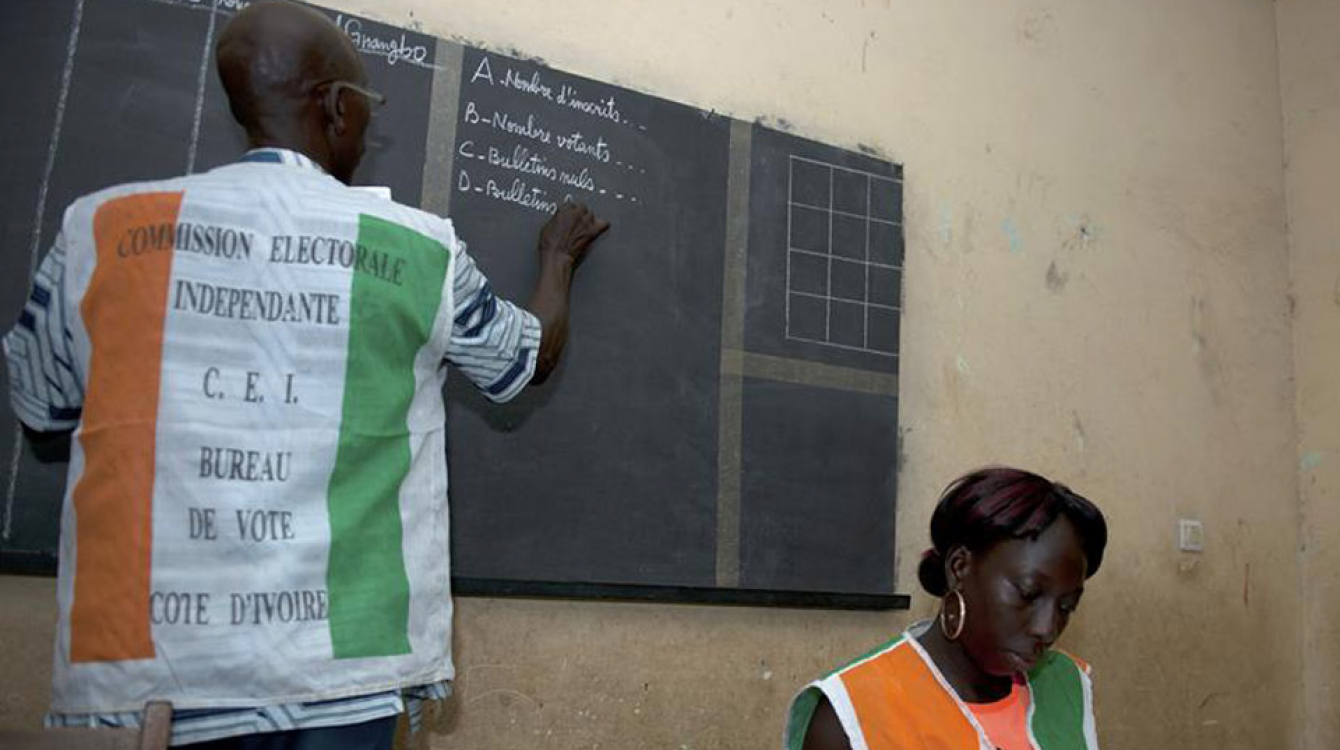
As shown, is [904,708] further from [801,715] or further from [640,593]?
[640,593]

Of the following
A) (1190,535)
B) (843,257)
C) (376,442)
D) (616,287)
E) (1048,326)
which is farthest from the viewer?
(1190,535)

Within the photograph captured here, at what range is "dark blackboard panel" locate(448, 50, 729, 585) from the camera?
7.66ft

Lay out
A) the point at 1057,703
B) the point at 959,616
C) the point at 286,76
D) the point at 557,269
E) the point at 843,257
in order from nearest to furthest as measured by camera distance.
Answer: the point at 286,76
the point at 959,616
the point at 1057,703
the point at 557,269
the point at 843,257

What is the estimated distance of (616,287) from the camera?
8.22 ft

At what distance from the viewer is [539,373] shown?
5.95 ft

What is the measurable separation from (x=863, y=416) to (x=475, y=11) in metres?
1.23

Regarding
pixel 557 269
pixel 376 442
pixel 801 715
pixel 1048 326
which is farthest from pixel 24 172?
pixel 1048 326

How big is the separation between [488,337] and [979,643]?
0.81m

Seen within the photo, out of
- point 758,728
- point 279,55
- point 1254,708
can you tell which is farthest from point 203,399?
point 1254,708

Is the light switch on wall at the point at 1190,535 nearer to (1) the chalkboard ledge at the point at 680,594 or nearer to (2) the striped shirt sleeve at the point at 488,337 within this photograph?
(1) the chalkboard ledge at the point at 680,594

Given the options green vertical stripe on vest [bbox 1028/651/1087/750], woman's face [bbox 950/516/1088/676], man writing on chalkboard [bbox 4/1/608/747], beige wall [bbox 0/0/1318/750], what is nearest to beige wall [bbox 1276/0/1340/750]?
beige wall [bbox 0/0/1318/750]

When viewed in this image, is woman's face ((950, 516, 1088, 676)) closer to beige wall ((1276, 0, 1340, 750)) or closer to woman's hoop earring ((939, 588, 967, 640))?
woman's hoop earring ((939, 588, 967, 640))

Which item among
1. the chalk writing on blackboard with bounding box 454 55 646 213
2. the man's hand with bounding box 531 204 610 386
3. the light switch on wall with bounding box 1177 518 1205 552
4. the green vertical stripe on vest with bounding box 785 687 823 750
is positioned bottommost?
the green vertical stripe on vest with bounding box 785 687 823 750

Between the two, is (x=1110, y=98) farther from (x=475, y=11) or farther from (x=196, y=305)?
(x=196, y=305)
